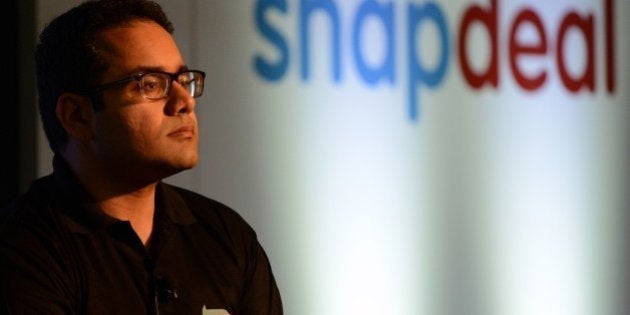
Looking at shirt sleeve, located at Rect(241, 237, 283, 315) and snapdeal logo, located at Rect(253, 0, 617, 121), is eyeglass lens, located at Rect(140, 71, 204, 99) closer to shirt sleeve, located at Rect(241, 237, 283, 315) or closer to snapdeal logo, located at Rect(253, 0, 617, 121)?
shirt sleeve, located at Rect(241, 237, 283, 315)

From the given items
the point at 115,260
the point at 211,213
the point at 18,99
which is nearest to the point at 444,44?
the point at 18,99

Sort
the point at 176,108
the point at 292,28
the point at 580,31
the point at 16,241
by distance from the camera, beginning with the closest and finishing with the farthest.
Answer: the point at 16,241 < the point at 176,108 < the point at 292,28 < the point at 580,31

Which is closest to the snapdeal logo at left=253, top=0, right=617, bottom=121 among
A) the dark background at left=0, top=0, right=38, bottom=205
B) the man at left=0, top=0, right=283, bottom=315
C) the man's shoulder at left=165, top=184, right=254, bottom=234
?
the dark background at left=0, top=0, right=38, bottom=205

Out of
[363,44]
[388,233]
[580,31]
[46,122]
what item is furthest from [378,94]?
[46,122]

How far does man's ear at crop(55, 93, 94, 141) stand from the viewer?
6.99 feet

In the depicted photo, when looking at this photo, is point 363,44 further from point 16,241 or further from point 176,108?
point 16,241

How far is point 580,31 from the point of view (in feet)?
13.4

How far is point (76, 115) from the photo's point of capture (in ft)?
7.04

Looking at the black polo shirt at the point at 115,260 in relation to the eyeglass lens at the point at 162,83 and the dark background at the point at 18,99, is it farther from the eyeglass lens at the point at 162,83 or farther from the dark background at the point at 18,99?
the dark background at the point at 18,99

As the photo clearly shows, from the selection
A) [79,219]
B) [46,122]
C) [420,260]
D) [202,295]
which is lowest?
[420,260]

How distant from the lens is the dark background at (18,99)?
296 centimetres

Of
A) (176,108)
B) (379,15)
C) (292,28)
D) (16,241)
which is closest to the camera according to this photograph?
(16,241)

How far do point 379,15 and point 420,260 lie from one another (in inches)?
29.2

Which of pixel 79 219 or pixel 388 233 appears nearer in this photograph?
pixel 79 219
